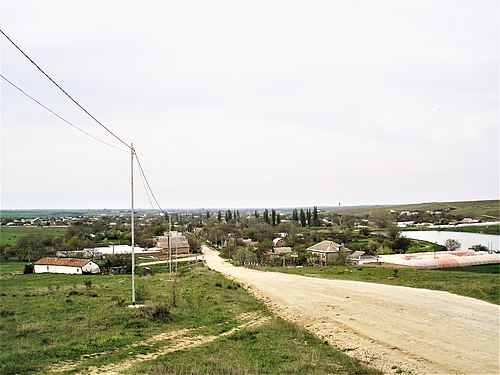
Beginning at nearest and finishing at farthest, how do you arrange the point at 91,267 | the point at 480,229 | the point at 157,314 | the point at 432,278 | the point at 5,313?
the point at 157,314
the point at 5,313
the point at 432,278
the point at 91,267
the point at 480,229

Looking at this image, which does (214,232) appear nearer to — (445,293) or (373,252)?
(373,252)

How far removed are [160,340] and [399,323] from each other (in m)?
9.78

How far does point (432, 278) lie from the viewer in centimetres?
2967

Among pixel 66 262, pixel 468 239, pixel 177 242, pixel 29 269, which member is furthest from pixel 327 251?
pixel 468 239

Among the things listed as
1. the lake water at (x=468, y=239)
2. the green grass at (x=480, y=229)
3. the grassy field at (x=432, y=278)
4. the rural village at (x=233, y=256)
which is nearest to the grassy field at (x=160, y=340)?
the rural village at (x=233, y=256)

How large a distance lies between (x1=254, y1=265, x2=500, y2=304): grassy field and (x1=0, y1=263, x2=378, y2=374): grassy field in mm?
12359

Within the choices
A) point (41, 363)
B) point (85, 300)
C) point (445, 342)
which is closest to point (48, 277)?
point (85, 300)

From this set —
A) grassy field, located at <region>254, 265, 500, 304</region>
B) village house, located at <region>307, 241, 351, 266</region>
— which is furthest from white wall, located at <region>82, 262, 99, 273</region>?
village house, located at <region>307, 241, 351, 266</region>

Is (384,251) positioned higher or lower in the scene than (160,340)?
lower

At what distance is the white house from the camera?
155 ft

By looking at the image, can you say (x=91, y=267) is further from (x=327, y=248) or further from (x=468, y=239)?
(x=468, y=239)

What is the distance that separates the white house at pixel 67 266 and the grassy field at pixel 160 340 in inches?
1089

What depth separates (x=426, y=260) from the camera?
42688mm

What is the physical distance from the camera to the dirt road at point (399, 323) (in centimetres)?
1253
